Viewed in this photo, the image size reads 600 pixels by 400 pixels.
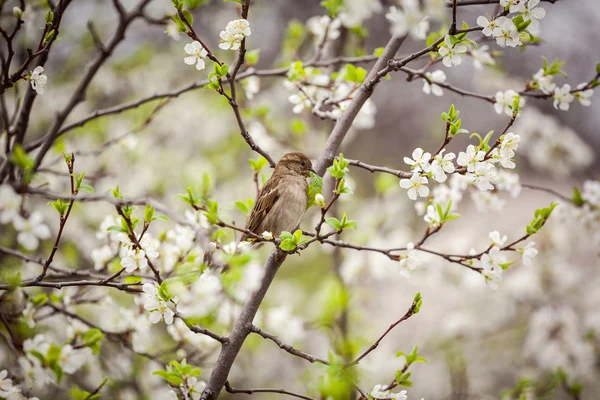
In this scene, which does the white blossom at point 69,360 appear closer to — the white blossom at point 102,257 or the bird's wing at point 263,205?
the white blossom at point 102,257

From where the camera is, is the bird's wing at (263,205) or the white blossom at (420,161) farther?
the bird's wing at (263,205)

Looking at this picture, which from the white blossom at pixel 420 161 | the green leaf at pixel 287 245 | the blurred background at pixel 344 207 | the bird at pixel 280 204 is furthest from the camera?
the blurred background at pixel 344 207

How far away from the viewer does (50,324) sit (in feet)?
11.1

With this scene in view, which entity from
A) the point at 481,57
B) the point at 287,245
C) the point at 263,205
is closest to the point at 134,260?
the point at 287,245

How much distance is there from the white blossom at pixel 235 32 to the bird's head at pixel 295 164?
1.13 m

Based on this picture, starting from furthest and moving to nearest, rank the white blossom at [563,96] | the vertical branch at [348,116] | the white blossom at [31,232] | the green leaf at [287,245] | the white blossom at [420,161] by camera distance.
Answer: the white blossom at [563,96] → the vertical branch at [348,116] → the white blossom at [420,161] → the green leaf at [287,245] → the white blossom at [31,232]

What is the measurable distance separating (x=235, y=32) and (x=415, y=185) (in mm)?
928

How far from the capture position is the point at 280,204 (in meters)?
2.65

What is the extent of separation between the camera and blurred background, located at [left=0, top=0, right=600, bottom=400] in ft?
12.3

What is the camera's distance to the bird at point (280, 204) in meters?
2.55

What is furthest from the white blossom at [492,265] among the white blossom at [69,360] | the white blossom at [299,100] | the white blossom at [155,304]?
the white blossom at [69,360]

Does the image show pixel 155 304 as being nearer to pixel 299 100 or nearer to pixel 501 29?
pixel 299 100

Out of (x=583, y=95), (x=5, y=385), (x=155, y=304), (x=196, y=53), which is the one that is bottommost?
(x=5, y=385)

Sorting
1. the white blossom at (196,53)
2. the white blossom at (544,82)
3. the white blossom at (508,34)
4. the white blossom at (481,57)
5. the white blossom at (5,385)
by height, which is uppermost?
the white blossom at (481,57)
